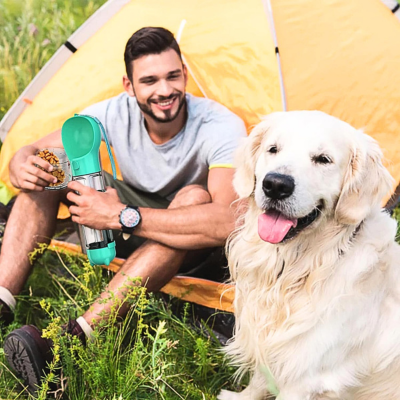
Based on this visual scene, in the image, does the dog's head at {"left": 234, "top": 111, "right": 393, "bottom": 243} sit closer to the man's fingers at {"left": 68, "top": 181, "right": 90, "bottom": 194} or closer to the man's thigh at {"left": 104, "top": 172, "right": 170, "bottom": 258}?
the man's fingers at {"left": 68, "top": 181, "right": 90, "bottom": 194}

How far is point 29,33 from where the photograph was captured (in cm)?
469

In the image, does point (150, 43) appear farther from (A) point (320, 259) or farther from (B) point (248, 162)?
(A) point (320, 259)

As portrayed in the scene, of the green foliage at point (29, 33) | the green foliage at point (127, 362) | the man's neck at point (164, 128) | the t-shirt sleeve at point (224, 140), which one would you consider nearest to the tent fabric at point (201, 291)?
the green foliage at point (127, 362)

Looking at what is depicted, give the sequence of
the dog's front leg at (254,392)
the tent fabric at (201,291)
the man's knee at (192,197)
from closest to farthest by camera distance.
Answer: the dog's front leg at (254,392)
the man's knee at (192,197)
the tent fabric at (201,291)

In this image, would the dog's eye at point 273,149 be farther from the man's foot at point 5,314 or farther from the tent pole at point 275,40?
the man's foot at point 5,314

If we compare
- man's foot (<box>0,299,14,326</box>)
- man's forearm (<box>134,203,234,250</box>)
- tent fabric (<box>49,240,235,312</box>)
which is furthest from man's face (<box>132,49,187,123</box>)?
man's foot (<box>0,299,14,326</box>)

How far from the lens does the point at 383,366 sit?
1897mm

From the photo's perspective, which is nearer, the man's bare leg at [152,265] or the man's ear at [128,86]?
the man's bare leg at [152,265]

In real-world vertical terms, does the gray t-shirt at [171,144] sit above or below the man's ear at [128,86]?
below

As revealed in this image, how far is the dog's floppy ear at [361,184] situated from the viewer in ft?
5.89

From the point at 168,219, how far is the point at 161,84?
67 centimetres

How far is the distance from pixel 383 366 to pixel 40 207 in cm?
170

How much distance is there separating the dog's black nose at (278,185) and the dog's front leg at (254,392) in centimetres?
82

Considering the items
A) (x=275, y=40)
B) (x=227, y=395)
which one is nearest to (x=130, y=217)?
(x=227, y=395)
